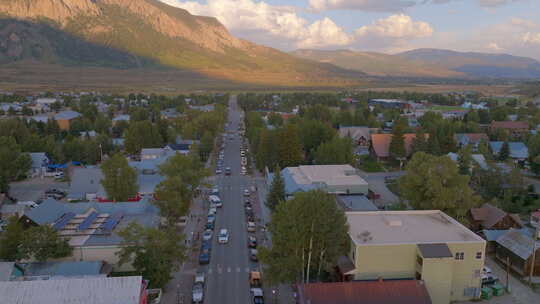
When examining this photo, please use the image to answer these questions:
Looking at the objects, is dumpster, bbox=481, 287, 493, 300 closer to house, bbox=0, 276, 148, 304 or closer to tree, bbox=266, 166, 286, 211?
tree, bbox=266, 166, 286, 211

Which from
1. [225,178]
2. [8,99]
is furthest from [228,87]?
[225,178]

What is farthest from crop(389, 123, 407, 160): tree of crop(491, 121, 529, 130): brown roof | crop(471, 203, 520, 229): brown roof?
crop(491, 121, 529, 130): brown roof

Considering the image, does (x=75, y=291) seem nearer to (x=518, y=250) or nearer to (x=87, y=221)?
(x=87, y=221)

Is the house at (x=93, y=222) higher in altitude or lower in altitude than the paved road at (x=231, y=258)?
higher

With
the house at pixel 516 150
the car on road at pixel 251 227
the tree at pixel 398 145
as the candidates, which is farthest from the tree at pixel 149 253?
the house at pixel 516 150

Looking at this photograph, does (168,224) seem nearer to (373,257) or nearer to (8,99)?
(373,257)

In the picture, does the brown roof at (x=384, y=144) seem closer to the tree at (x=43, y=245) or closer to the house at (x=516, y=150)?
the house at (x=516, y=150)
